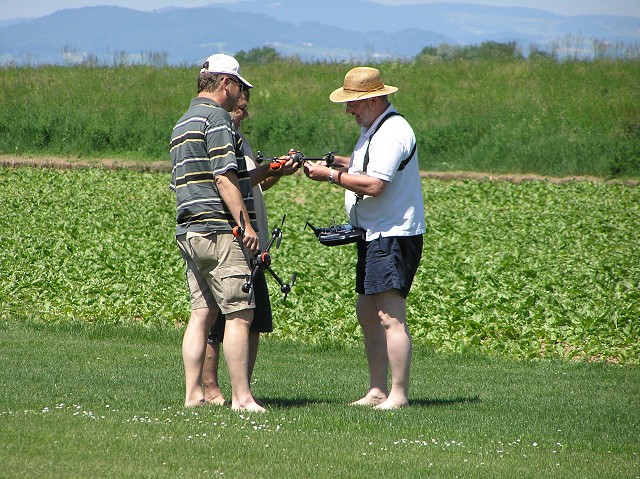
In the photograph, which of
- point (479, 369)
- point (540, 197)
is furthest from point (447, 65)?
point (479, 369)

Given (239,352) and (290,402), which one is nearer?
(239,352)

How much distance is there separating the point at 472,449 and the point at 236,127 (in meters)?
2.62

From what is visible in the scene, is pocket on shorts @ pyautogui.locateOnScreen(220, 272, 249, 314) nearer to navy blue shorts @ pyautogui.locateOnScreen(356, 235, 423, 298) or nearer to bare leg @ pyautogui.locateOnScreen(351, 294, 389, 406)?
navy blue shorts @ pyautogui.locateOnScreen(356, 235, 423, 298)

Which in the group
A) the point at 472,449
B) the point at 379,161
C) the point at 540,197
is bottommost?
the point at 540,197

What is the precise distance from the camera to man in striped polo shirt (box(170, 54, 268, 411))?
5.88 meters

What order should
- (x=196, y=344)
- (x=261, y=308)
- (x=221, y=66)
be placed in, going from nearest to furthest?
(x=221, y=66), (x=196, y=344), (x=261, y=308)

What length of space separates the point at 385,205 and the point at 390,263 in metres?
0.38

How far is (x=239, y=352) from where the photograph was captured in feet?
19.8

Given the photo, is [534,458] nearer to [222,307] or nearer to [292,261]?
[222,307]

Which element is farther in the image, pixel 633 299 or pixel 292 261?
pixel 292 261

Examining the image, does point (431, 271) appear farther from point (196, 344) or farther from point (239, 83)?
point (239, 83)

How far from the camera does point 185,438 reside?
536cm

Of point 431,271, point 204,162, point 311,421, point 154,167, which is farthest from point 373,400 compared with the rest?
point 154,167


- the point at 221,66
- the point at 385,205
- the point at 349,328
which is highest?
the point at 221,66
